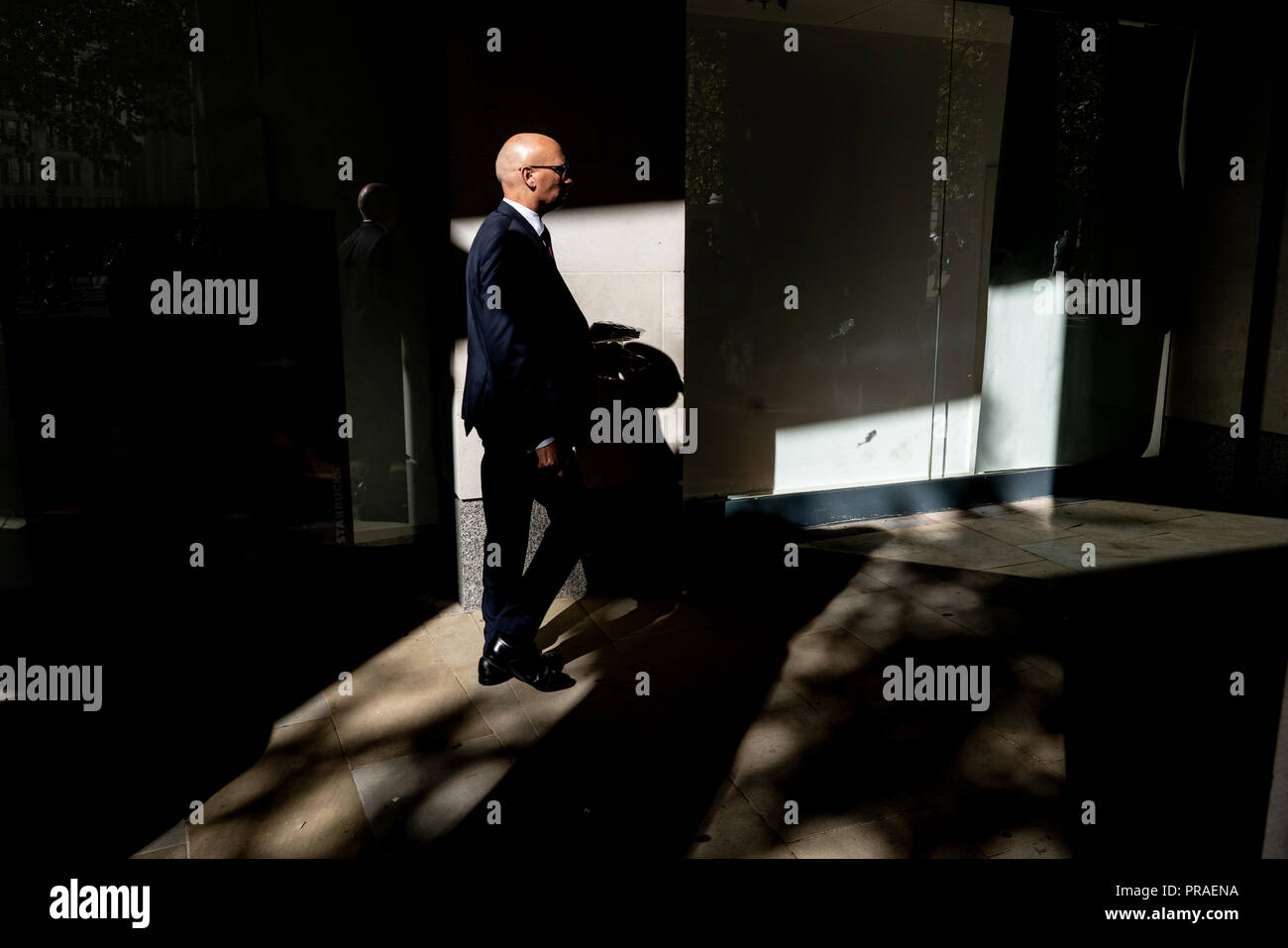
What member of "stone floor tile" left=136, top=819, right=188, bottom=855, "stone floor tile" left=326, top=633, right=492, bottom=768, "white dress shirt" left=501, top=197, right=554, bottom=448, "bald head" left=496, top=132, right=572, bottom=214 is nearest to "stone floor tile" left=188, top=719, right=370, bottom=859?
"stone floor tile" left=136, top=819, right=188, bottom=855

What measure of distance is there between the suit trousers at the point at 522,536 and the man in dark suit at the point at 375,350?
153 cm

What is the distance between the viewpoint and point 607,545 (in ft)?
18.2

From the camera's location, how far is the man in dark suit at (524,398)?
4.04 meters

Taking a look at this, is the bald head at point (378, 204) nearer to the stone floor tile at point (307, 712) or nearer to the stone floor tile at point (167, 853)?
the stone floor tile at point (307, 712)

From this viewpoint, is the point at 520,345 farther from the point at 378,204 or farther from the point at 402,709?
the point at 378,204

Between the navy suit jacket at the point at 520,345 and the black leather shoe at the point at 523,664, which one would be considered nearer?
the navy suit jacket at the point at 520,345

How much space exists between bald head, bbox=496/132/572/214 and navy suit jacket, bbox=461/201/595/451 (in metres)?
0.10

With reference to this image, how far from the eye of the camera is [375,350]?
559 cm

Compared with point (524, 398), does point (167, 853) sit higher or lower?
lower

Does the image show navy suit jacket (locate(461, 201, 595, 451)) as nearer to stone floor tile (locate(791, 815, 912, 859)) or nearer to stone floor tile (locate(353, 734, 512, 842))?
stone floor tile (locate(353, 734, 512, 842))

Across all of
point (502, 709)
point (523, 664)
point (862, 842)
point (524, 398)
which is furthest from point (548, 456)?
point (862, 842)

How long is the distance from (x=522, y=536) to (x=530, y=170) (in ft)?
4.93

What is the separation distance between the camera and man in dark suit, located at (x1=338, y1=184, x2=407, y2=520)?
5406 mm

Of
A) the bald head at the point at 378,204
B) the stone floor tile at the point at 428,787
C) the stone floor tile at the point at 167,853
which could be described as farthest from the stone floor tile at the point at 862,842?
the bald head at the point at 378,204
